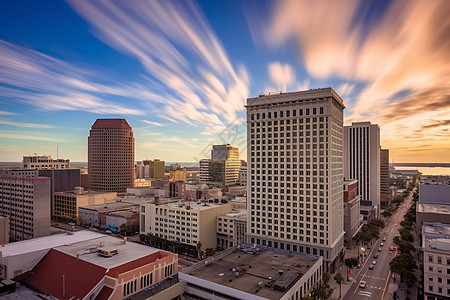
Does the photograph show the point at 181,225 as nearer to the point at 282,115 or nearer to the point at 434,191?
the point at 282,115

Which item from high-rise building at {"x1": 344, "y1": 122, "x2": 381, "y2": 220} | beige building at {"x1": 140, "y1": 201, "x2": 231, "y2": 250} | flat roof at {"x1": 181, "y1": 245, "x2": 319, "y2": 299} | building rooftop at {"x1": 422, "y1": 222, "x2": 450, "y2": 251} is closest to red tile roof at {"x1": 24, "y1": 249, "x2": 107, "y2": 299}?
flat roof at {"x1": 181, "y1": 245, "x2": 319, "y2": 299}

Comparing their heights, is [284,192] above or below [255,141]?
below

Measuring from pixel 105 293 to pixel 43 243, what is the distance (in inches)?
1420

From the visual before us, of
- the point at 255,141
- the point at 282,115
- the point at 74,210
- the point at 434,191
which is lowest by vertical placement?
the point at 74,210

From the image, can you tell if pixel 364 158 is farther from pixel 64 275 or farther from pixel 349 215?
pixel 64 275

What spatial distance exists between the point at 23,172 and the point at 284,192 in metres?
161

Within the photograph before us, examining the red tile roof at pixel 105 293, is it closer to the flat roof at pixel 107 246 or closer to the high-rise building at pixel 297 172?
the flat roof at pixel 107 246

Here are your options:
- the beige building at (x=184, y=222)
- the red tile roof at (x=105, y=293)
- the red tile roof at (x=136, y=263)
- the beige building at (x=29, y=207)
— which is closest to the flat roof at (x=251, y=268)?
the red tile roof at (x=136, y=263)

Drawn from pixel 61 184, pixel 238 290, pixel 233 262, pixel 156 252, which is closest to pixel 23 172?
pixel 61 184

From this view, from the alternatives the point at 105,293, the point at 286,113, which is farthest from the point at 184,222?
the point at 286,113

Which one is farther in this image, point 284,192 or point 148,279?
point 284,192

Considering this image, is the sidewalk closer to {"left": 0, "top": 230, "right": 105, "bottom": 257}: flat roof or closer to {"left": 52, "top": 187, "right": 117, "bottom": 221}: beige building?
{"left": 0, "top": 230, "right": 105, "bottom": 257}: flat roof

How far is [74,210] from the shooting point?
15125 centimetres

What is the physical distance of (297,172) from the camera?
279ft
